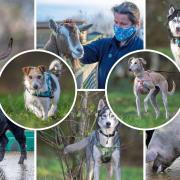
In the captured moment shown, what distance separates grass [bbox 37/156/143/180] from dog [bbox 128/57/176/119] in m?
0.44

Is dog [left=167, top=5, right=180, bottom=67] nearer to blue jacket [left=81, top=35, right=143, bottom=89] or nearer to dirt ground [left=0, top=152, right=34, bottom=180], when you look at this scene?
blue jacket [left=81, top=35, right=143, bottom=89]

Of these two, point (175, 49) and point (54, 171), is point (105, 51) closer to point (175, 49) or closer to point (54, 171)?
point (175, 49)

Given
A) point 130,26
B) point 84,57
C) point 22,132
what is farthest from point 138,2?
point 22,132

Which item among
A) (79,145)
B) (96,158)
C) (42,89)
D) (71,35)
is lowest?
(96,158)

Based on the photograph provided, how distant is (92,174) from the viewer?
513cm

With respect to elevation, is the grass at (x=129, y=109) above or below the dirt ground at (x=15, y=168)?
above

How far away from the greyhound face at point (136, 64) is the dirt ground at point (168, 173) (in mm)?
746

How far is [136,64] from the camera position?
16.7 ft

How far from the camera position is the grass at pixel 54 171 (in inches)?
202

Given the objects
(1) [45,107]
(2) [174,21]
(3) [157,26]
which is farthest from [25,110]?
(2) [174,21]

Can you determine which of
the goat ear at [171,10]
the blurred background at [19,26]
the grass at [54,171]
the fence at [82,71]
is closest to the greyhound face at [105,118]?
the fence at [82,71]

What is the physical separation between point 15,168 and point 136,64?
1.24m

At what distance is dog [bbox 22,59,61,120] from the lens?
509cm

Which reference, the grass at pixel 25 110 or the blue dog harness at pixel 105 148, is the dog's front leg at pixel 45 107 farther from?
the blue dog harness at pixel 105 148
